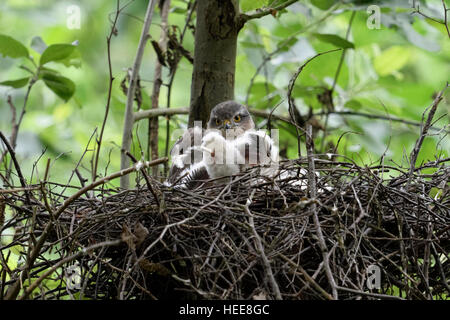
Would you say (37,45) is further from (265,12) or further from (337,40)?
(337,40)

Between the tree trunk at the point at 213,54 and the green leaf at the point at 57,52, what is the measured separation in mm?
959

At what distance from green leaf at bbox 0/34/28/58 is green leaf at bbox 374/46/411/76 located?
3.22m

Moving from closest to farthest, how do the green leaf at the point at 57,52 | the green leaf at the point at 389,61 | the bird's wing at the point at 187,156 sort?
1. the bird's wing at the point at 187,156
2. the green leaf at the point at 57,52
3. the green leaf at the point at 389,61

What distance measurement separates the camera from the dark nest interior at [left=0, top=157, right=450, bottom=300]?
248 centimetres

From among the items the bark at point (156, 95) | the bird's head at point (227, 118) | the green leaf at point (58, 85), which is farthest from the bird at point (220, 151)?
the green leaf at point (58, 85)

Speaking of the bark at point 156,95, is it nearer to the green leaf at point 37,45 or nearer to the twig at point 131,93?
the twig at point 131,93

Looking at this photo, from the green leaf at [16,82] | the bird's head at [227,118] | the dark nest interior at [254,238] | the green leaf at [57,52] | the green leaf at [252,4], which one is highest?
the green leaf at [252,4]

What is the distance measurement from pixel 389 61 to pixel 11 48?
11.3 feet

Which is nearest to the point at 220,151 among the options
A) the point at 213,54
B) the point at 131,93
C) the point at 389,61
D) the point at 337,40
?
the point at 213,54

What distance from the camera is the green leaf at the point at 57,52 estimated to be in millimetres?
4035

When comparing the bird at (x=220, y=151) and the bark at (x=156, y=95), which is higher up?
the bark at (x=156, y=95)
